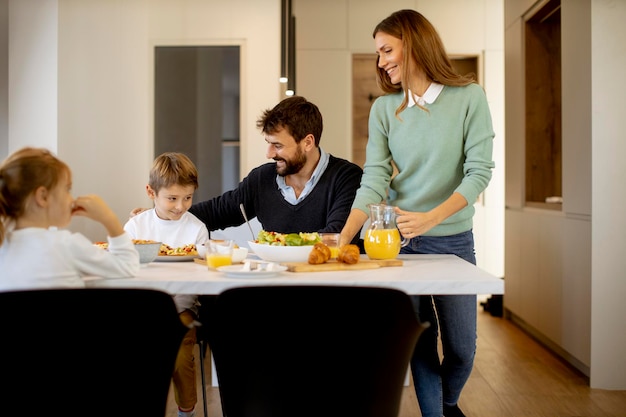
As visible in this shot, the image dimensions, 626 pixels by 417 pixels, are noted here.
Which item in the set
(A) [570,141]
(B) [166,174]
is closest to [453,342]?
(B) [166,174]

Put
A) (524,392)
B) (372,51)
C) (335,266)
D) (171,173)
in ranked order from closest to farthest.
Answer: (335,266), (171,173), (524,392), (372,51)

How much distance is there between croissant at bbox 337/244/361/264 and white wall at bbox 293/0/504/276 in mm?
4416

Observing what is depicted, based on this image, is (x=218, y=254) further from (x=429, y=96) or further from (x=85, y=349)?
(x=429, y=96)

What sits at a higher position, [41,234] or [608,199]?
[608,199]

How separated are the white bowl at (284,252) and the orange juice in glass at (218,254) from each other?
119 mm

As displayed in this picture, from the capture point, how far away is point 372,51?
615 centimetres

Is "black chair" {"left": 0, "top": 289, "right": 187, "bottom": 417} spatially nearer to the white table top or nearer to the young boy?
the white table top

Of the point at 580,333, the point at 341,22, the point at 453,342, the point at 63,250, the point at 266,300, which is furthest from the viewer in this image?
the point at 341,22

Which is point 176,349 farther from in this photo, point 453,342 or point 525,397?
point 525,397

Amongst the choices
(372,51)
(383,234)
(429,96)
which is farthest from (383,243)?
(372,51)

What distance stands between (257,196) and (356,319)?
157 centimetres

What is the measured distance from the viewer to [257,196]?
2.70m

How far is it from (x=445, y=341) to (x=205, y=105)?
279 cm

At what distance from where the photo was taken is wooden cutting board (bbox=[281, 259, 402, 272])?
1.74m
